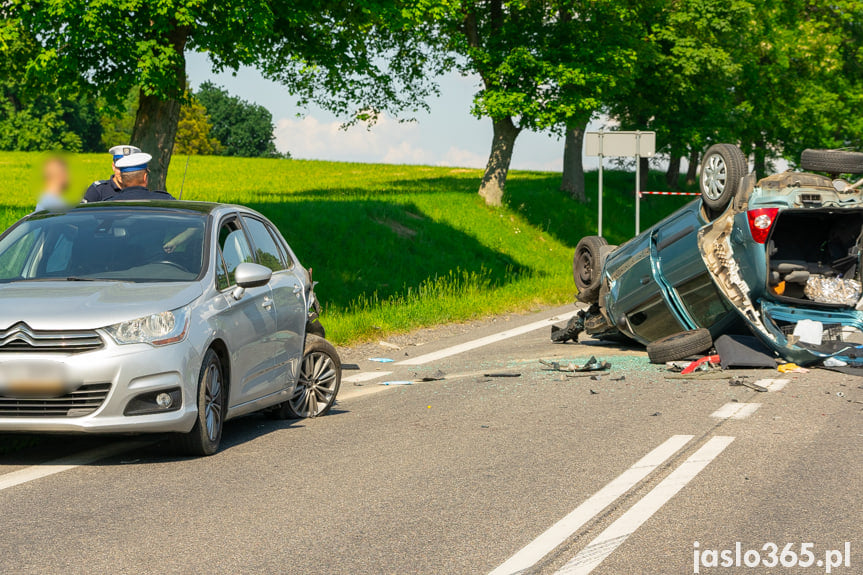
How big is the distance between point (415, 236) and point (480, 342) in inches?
496

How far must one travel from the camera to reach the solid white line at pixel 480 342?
12.8m

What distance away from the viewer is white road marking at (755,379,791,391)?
1012cm

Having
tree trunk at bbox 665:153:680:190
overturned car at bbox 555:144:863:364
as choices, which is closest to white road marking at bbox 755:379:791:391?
overturned car at bbox 555:144:863:364

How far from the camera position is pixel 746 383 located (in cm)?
1036

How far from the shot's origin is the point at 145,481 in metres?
6.42

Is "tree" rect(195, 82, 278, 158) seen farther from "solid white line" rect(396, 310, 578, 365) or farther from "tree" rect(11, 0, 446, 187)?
"solid white line" rect(396, 310, 578, 365)

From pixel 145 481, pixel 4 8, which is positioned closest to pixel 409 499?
pixel 145 481

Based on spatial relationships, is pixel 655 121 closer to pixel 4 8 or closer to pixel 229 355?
pixel 4 8

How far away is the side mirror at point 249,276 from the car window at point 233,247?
0.51ft

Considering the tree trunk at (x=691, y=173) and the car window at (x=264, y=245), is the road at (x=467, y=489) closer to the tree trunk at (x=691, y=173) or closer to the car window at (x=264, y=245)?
the car window at (x=264, y=245)

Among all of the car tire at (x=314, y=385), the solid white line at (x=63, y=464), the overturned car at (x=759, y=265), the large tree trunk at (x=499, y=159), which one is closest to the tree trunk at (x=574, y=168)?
the large tree trunk at (x=499, y=159)

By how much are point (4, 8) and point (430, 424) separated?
40.6 feet

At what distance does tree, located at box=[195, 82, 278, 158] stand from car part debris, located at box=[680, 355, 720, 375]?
118 metres

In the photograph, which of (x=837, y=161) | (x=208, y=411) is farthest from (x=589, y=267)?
(x=208, y=411)
